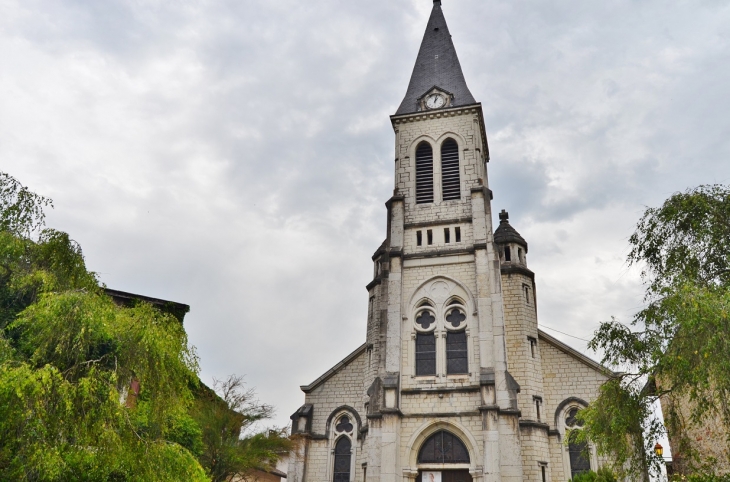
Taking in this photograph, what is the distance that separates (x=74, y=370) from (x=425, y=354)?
49.2 ft

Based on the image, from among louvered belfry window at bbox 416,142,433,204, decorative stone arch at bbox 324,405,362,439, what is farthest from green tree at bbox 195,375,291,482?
louvered belfry window at bbox 416,142,433,204

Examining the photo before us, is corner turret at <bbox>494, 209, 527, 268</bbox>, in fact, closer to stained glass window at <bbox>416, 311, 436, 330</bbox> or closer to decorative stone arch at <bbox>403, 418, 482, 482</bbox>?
stained glass window at <bbox>416, 311, 436, 330</bbox>

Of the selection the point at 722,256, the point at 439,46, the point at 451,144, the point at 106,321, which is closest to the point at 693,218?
the point at 722,256

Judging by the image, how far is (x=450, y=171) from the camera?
27547mm

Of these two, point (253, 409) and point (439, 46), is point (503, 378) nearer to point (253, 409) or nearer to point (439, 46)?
point (253, 409)

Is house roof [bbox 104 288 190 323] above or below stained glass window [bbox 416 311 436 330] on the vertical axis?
below

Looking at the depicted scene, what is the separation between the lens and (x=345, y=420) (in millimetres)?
25719

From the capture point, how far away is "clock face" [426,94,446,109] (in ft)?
95.7

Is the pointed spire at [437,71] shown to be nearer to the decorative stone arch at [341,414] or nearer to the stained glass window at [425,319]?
the stained glass window at [425,319]

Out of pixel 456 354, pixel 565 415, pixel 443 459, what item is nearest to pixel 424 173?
pixel 456 354

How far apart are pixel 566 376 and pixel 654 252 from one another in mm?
13173

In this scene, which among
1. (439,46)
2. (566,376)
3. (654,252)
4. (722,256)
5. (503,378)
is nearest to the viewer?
(722,256)

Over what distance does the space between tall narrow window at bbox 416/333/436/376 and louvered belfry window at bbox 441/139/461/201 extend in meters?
6.96

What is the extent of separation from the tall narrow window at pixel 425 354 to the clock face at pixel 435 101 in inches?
483
